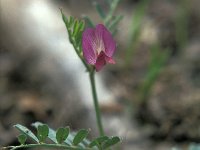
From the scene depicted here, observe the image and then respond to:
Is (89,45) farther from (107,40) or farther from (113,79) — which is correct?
(113,79)

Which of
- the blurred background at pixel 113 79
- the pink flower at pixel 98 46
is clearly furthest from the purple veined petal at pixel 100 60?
the blurred background at pixel 113 79

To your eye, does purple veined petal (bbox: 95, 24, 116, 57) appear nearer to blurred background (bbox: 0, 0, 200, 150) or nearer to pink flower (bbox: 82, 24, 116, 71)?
pink flower (bbox: 82, 24, 116, 71)

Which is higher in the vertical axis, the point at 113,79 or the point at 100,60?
the point at 113,79

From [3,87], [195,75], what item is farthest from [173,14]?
[3,87]

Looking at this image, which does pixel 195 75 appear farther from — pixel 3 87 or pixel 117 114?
pixel 3 87

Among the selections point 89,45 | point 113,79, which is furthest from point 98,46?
point 113,79

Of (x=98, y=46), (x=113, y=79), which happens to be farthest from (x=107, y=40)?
(x=113, y=79)

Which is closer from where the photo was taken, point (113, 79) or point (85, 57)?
point (85, 57)

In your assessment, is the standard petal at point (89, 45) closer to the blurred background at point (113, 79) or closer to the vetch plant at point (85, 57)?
the vetch plant at point (85, 57)
